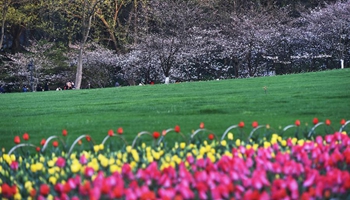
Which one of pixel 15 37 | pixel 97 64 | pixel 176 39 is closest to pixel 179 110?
pixel 176 39

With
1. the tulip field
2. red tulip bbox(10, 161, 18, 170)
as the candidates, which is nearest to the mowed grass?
the tulip field

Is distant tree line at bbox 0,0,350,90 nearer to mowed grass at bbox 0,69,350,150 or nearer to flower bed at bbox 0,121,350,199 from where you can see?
mowed grass at bbox 0,69,350,150

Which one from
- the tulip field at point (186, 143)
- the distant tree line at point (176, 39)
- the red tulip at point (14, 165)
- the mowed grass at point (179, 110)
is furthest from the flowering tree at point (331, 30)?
the red tulip at point (14, 165)

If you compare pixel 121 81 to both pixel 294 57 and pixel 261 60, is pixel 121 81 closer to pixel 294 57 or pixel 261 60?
pixel 261 60

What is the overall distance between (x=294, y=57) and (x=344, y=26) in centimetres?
322

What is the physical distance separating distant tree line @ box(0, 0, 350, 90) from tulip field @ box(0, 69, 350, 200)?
48.3 feet

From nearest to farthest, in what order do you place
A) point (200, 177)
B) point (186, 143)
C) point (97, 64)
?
point (200, 177) → point (186, 143) → point (97, 64)

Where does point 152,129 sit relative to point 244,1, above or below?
below

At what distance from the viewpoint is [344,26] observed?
3556cm

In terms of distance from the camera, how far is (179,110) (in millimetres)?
14547

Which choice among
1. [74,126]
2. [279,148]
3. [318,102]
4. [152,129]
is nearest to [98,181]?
[279,148]

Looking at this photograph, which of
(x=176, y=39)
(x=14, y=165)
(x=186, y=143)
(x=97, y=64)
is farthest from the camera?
(x=97, y=64)

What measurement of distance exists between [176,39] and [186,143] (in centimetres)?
2980

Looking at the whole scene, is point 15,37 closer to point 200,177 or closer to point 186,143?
point 186,143
